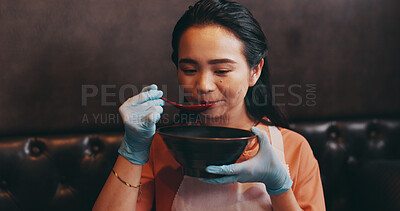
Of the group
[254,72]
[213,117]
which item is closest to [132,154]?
[213,117]

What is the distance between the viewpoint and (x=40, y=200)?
50.9 inches

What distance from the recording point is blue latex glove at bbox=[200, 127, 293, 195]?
88cm

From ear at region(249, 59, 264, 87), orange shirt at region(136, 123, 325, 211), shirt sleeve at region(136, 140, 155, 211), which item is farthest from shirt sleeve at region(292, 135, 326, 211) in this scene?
shirt sleeve at region(136, 140, 155, 211)

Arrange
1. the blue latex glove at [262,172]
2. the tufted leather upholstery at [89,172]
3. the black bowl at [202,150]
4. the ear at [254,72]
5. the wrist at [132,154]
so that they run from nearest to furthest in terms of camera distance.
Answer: the black bowl at [202,150]
the blue latex glove at [262,172]
the wrist at [132,154]
the ear at [254,72]
the tufted leather upholstery at [89,172]

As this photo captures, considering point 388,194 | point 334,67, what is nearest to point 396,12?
point 334,67

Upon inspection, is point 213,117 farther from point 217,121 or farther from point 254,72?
point 254,72

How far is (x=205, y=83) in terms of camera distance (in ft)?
3.17

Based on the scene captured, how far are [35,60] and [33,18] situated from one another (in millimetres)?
190

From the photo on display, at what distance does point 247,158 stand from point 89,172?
74cm

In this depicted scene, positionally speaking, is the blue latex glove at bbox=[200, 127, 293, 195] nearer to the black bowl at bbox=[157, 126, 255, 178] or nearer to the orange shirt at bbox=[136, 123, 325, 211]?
the black bowl at bbox=[157, 126, 255, 178]

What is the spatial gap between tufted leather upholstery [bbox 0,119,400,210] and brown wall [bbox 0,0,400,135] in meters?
0.09

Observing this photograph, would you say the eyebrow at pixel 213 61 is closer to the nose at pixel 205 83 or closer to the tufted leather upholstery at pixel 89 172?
the nose at pixel 205 83

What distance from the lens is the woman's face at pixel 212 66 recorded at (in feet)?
3.19

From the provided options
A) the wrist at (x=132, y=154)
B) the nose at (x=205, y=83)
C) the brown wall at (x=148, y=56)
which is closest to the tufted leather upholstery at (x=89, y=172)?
the brown wall at (x=148, y=56)
